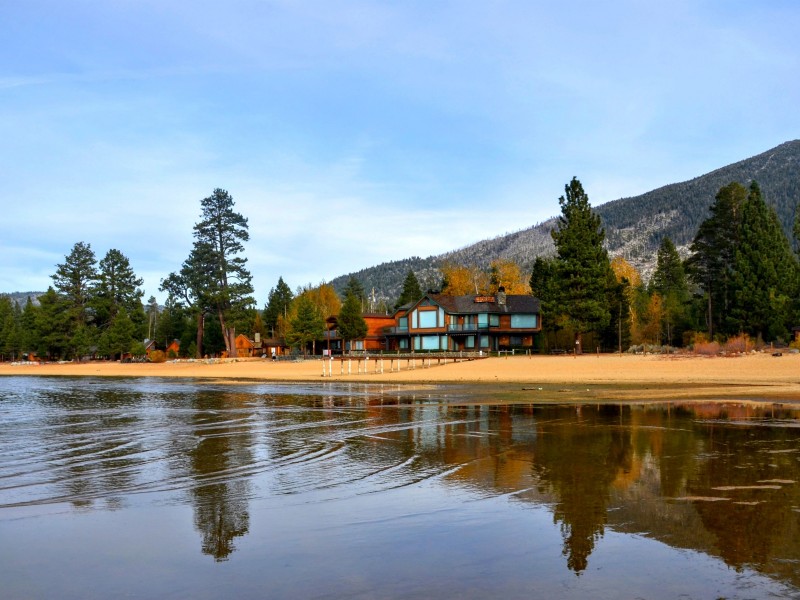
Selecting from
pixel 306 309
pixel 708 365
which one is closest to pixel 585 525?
pixel 708 365

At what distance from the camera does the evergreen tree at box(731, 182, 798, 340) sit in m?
55.2

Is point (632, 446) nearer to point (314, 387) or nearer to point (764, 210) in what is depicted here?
point (314, 387)

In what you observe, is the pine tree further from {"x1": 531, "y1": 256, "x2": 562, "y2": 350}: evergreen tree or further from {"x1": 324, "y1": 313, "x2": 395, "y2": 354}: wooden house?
{"x1": 531, "y1": 256, "x2": 562, "y2": 350}: evergreen tree

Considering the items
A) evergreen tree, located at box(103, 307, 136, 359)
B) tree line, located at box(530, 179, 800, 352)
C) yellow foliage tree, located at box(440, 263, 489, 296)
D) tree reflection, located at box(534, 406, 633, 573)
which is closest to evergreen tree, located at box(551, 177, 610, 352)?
tree line, located at box(530, 179, 800, 352)

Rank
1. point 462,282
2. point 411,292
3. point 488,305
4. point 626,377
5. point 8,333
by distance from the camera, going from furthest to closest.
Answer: point 8,333
point 462,282
point 411,292
point 488,305
point 626,377

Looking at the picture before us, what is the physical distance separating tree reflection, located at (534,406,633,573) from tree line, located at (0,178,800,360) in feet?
138

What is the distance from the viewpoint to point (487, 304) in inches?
3223

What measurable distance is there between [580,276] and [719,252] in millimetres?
15209

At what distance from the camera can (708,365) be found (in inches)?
1633

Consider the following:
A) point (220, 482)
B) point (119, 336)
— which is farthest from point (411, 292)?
point (220, 482)

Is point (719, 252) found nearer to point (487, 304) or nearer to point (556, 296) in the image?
point (556, 296)

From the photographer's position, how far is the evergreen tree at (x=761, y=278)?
55.2m

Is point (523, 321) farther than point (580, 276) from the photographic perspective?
Yes

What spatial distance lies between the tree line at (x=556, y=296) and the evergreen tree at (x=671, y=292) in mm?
217
